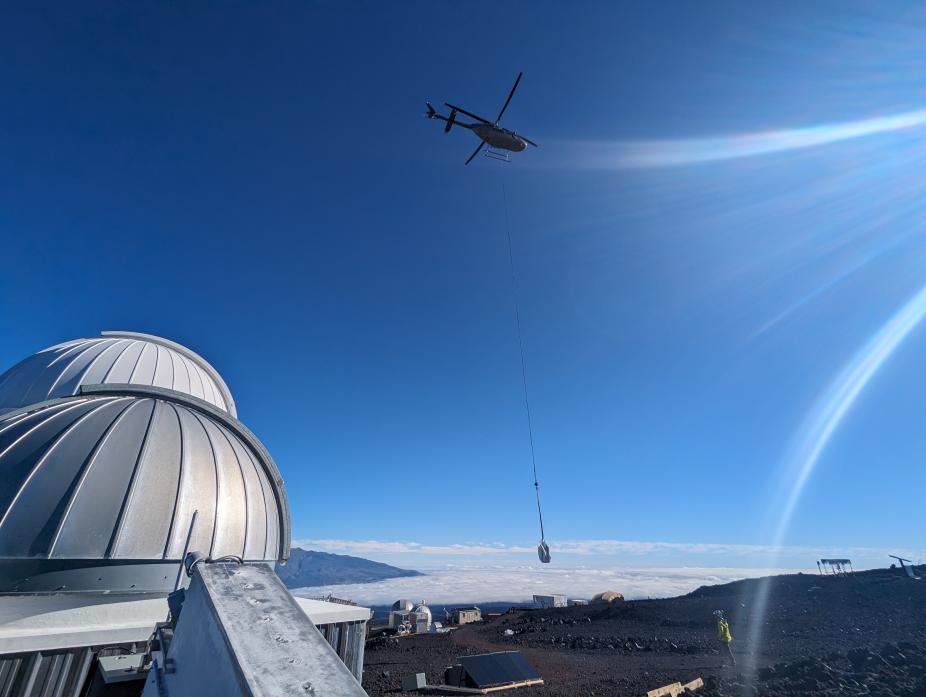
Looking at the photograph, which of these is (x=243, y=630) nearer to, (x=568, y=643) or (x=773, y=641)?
(x=568, y=643)

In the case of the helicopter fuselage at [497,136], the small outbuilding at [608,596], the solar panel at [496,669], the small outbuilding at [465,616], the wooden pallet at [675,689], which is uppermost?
the helicopter fuselage at [497,136]

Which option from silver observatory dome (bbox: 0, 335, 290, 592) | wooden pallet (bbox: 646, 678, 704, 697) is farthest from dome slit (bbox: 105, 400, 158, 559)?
wooden pallet (bbox: 646, 678, 704, 697)

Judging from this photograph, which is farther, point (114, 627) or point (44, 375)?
point (44, 375)

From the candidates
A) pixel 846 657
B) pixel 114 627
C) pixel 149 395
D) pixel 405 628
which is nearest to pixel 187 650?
pixel 114 627

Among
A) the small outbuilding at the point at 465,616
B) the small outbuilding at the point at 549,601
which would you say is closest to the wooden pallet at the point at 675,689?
the small outbuilding at the point at 465,616

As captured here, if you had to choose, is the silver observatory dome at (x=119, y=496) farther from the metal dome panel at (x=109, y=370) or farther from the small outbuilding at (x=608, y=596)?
the small outbuilding at (x=608, y=596)

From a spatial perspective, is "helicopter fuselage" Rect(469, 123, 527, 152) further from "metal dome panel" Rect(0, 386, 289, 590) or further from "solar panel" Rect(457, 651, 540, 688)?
"solar panel" Rect(457, 651, 540, 688)
